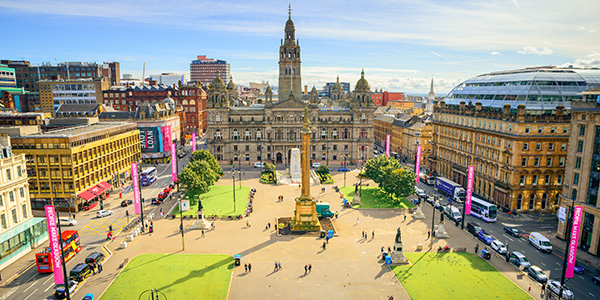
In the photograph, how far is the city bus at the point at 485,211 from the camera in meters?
65.4

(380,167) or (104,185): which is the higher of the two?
(380,167)

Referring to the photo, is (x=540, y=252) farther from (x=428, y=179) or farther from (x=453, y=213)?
(x=428, y=179)

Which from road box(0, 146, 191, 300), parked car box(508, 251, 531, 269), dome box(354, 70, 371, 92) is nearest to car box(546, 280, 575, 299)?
parked car box(508, 251, 531, 269)

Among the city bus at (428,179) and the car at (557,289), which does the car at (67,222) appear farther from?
Result: the city bus at (428,179)

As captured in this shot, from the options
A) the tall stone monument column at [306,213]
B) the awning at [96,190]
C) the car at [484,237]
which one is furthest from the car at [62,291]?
the car at [484,237]

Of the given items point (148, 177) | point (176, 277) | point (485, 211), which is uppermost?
point (148, 177)

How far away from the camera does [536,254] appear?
2096 inches

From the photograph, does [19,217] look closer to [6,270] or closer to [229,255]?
[6,270]

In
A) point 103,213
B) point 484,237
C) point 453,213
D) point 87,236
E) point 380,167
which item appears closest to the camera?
point 484,237

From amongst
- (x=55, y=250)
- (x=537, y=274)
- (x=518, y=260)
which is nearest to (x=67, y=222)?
(x=55, y=250)

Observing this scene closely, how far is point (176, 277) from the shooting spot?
151ft

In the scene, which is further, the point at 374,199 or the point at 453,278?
the point at 374,199

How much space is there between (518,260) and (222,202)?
174 feet

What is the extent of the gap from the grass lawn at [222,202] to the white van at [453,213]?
38830 mm
